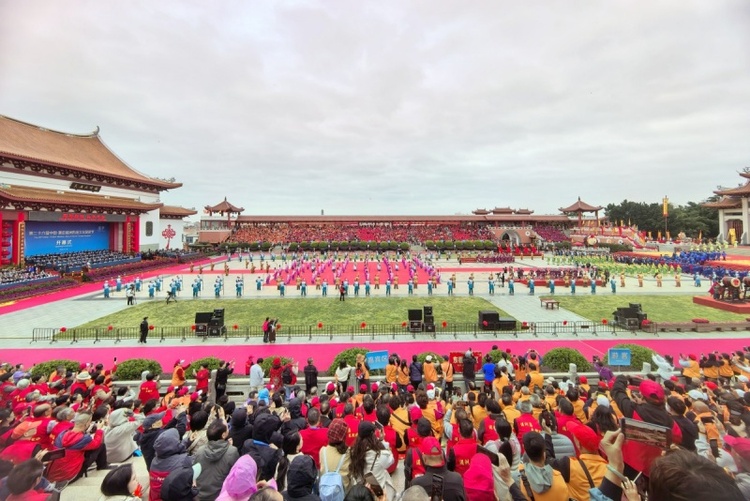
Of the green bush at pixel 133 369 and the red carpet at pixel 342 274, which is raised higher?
the red carpet at pixel 342 274

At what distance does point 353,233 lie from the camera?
69.8m

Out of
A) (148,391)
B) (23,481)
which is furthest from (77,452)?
(148,391)

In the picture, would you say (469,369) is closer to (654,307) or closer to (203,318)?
(203,318)

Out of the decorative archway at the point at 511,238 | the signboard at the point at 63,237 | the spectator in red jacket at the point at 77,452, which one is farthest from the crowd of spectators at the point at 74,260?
the decorative archway at the point at 511,238

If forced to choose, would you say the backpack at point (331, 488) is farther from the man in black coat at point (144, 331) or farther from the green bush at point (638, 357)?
the man in black coat at point (144, 331)

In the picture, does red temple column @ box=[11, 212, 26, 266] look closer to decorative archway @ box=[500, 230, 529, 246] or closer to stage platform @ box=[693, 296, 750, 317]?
stage platform @ box=[693, 296, 750, 317]

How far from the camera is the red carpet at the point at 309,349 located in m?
A: 13.6

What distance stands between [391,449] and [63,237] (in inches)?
1832

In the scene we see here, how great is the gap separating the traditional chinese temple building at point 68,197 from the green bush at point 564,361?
3978cm

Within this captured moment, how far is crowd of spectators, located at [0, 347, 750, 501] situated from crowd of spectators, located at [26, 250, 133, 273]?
30.8m

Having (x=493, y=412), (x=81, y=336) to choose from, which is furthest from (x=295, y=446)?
(x=81, y=336)

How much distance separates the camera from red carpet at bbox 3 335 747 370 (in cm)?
1359

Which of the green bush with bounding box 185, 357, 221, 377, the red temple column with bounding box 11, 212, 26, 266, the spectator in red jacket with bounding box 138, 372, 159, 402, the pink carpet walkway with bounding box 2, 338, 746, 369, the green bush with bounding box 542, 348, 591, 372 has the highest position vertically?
the red temple column with bounding box 11, 212, 26, 266

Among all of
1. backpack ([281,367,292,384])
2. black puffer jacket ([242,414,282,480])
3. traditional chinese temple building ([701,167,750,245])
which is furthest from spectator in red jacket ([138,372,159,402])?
traditional chinese temple building ([701,167,750,245])
